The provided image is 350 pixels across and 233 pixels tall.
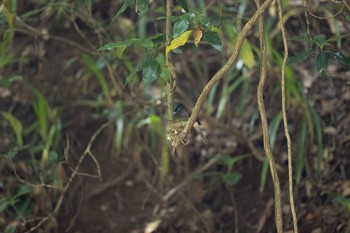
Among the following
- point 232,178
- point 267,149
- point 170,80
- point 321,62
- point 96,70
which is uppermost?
point 170,80

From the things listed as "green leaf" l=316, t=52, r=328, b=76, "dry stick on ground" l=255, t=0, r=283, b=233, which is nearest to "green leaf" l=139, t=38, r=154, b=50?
"dry stick on ground" l=255, t=0, r=283, b=233

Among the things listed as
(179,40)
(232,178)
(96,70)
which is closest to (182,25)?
(179,40)

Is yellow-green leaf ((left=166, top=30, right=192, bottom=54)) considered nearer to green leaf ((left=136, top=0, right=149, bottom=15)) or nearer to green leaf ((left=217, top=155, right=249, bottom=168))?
green leaf ((left=136, top=0, right=149, bottom=15))

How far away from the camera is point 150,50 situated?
184 cm

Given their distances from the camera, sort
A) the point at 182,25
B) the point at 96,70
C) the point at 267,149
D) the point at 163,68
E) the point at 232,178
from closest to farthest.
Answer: the point at 182,25 → the point at 163,68 → the point at 267,149 → the point at 232,178 → the point at 96,70

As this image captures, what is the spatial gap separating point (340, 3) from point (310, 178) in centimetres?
88

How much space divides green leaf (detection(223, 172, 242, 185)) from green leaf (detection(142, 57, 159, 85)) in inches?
39.5

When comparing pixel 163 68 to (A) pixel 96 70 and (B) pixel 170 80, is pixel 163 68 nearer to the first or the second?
(B) pixel 170 80

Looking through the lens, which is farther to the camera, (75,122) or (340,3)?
(75,122)

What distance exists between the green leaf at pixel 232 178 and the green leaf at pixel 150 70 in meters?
1.00

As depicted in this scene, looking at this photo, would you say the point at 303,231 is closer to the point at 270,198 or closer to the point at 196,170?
the point at 270,198

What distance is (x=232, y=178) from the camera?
109 inches

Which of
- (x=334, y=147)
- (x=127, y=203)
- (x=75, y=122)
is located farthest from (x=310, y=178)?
(x=75, y=122)

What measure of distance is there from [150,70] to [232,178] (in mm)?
1040
